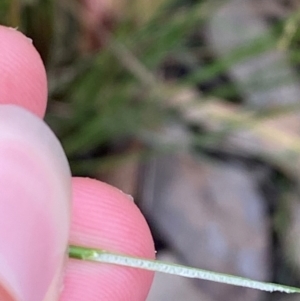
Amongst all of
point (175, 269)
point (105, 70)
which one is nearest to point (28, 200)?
point (175, 269)

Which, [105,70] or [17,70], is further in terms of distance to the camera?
[105,70]

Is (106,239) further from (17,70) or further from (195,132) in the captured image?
(195,132)

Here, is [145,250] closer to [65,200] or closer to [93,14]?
[65,200]

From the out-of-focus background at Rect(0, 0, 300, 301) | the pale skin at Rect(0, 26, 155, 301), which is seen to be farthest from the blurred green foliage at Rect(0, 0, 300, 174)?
the pale skin at Rect(0, 26, 155, 301)

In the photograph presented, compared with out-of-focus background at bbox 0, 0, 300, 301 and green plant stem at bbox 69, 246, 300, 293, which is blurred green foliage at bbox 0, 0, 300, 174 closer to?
out-of-focus background at bbox 0, 0, 300, 301

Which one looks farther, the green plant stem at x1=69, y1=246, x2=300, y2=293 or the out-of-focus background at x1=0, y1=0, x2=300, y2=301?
the out-of-focus background at x1=0, y1=0, x2=300, y2=301

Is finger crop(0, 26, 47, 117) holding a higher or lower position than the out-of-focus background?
higher
